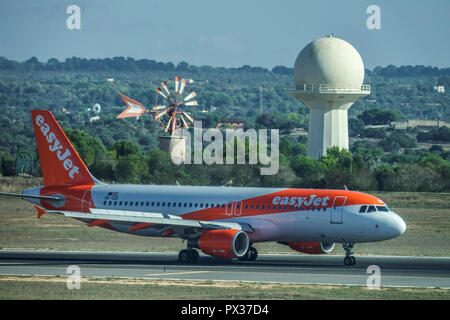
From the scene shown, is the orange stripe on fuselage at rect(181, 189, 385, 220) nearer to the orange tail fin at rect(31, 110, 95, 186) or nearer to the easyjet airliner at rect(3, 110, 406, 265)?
the easyjet airliner at rect(3, 110, 406, 265)

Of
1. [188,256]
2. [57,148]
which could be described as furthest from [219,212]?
[57,148]

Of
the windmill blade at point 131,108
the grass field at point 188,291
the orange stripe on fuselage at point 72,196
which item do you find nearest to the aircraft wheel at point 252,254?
the orange stripe on fuselage at point 72,196

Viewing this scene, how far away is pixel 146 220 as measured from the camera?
52719 millimetres

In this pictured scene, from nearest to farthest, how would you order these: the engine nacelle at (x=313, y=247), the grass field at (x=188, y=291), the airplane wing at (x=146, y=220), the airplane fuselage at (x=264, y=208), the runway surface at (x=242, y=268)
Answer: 1. the grass field at (x=188, y=291)
2. the runway surface at (x=242, y=268)
3. the airplane fuselage at (x=264, y=208)
4. the airplane wing at (x=146, y=220)
5. the engine nacelle at (x=313, y=247)

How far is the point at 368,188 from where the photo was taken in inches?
3868

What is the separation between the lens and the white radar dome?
11656cm

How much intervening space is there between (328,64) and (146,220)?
2680 inches

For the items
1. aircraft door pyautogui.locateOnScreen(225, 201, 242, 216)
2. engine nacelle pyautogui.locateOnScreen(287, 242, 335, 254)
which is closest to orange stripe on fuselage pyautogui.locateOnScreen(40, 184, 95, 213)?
aircraft door pyautogui.locateOnScreen(225, 201, 242, 216)

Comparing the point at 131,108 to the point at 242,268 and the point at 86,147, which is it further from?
the point at 242,268

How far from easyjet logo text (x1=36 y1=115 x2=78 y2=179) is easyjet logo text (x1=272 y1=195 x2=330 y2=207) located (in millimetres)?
14084

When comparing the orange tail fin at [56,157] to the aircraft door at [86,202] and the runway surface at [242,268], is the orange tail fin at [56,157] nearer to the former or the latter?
the aircraft door at [86,202]

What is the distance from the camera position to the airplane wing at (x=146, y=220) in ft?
171

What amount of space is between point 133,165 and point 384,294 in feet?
207
